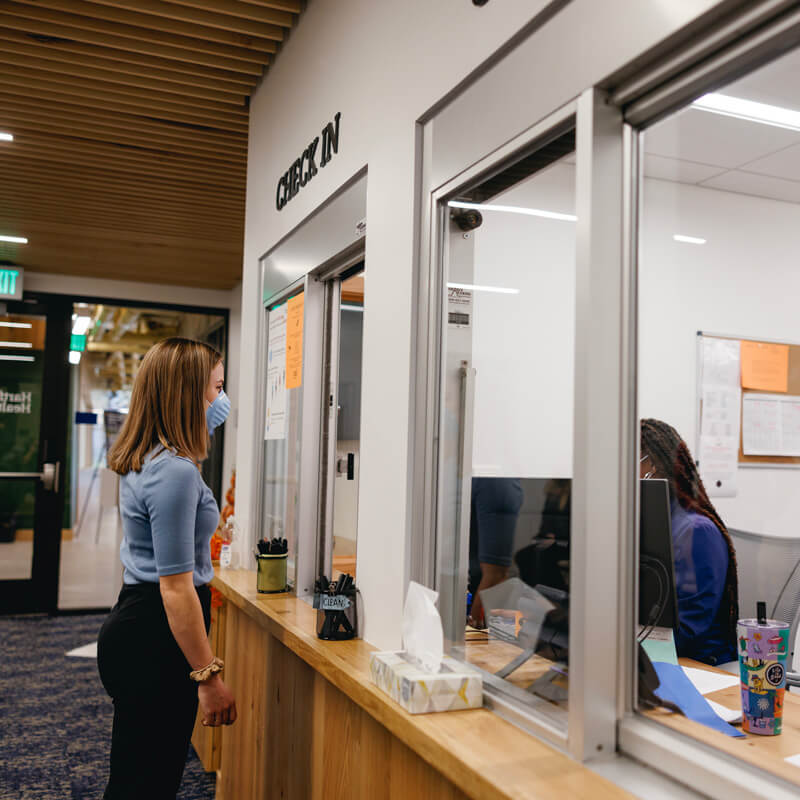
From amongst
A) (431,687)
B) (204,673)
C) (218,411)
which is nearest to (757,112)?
(218,411)

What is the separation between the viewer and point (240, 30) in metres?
2.70

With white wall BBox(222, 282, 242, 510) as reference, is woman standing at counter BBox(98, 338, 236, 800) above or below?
below

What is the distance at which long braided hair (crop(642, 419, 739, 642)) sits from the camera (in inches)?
56.9

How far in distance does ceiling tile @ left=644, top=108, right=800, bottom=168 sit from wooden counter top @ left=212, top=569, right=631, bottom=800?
3.19 ft

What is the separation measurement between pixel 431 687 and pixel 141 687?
0.79 metres

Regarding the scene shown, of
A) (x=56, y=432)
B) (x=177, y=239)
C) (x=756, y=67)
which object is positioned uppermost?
(x=177, y=239)

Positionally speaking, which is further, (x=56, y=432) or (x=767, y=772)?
(x=56, y=432)

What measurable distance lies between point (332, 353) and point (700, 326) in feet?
6.67

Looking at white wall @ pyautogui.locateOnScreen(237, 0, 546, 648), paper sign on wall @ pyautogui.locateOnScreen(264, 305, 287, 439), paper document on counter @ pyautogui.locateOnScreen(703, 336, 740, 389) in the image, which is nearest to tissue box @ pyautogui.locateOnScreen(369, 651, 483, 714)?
white wall @ pyautogui.locateOnScreen(237, 0, 546, 648)

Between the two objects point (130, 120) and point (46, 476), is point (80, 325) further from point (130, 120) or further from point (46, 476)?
point (130, 120)

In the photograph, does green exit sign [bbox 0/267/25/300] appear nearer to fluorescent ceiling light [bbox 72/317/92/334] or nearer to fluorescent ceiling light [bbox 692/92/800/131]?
fluorescent ceiling light [bbox 72/317/92/334]

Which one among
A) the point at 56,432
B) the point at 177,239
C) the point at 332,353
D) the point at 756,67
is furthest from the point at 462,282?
the point at 56,432

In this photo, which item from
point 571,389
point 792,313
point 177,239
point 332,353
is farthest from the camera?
point 177,239

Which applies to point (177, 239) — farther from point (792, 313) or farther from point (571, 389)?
point (571, 389)
